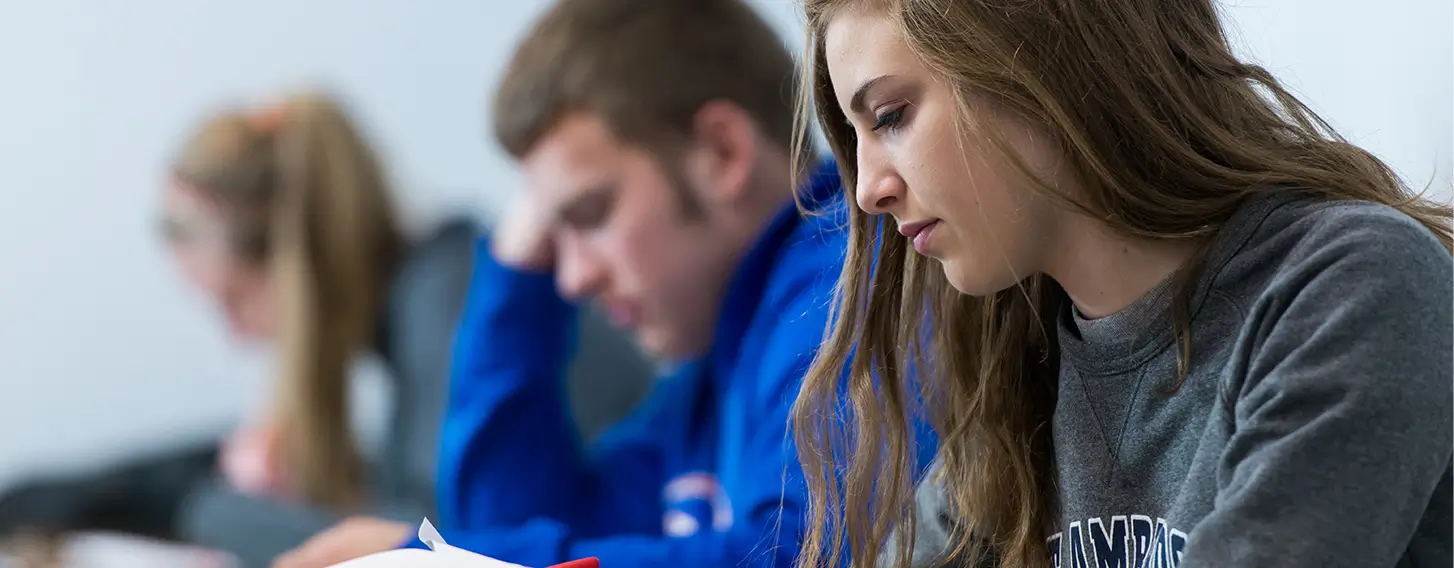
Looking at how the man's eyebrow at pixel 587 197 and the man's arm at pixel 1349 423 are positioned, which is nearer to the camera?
the man's arm at pixel 1349 423

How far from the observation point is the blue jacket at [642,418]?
99 centimetres

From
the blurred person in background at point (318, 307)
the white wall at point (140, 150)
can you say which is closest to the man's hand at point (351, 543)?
the blurred person in background at point (318, 307)

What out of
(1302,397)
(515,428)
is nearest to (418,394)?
(515,428)

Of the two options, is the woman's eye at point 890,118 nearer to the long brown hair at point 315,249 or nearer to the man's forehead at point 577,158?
the man's forehead at point 577,158

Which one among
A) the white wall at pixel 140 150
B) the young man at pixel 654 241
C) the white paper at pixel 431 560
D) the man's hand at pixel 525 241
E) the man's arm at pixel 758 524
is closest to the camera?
the white paper at pixel 431 560

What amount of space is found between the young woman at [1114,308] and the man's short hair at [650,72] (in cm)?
43

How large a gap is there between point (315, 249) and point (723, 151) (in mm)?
835

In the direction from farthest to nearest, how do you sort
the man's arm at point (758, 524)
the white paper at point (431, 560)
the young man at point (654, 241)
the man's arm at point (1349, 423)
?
the young man at point (654, 241) < the man's arm at point (758, 524) < the white paper at point (431, 560) < the man's arm at point (1349, 423)

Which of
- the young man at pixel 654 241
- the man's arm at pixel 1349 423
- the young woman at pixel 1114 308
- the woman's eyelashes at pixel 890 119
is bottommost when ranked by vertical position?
the man's arm at pixel 1349 423

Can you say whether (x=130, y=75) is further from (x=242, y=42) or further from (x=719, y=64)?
(x=719, y=64)

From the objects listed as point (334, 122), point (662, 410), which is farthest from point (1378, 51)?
point (334, 122)

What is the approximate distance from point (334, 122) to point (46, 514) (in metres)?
0.73

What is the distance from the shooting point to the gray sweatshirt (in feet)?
1.79

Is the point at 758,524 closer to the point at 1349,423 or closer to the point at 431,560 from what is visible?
the point at 431,560
